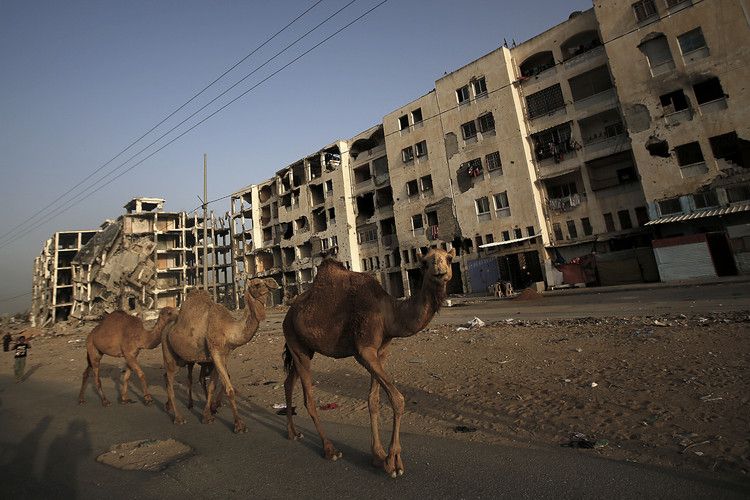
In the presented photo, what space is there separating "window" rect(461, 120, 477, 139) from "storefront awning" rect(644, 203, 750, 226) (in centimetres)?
1616

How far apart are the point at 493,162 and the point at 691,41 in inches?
580

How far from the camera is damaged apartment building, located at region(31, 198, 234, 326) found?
164ft

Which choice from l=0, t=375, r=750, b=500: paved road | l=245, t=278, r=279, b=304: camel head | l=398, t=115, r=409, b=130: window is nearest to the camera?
l=0, t=375, r=750, b=500: paved road

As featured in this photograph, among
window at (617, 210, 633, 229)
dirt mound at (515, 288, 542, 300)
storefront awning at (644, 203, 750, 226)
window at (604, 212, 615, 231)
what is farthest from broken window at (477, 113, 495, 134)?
dirt mound at (515, 288, 542, 300)

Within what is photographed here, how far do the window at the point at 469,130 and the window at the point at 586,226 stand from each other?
12.2 m

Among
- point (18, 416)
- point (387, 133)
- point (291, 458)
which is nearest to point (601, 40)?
point (387, 133)

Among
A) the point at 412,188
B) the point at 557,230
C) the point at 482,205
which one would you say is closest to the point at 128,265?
the point at 412,188

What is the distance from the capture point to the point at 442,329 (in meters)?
13.8

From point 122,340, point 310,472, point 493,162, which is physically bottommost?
point 310,472

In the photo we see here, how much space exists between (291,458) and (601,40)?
34.9m

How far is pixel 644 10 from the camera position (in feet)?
82.4

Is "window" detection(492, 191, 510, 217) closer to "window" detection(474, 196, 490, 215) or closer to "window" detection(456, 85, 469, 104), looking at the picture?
"window" detection(474, 196, 490, 215)

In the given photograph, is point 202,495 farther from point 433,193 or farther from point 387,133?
point 387,133

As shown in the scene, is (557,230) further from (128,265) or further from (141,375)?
(128,265)
